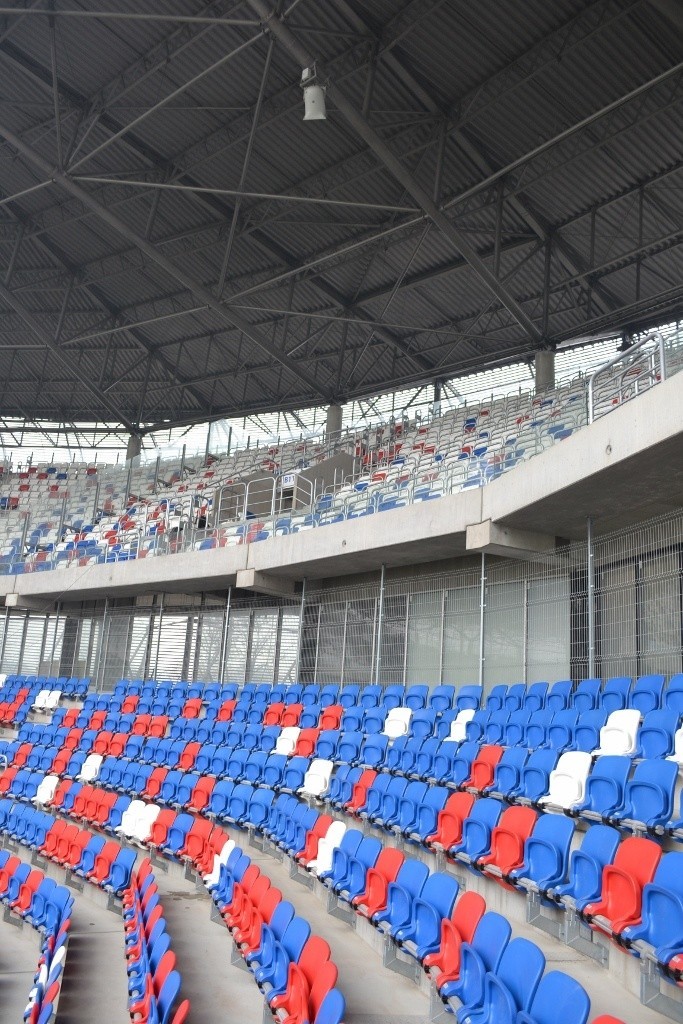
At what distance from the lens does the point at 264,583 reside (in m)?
17.4

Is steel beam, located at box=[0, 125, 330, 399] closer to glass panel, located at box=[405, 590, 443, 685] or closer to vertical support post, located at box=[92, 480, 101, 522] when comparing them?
vertical support post, located at box=[92, 480, 101, 522]

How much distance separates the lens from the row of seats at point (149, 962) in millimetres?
5414

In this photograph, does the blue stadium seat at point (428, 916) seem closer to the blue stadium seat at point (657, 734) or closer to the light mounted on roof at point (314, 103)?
the blue stadium seat at point (657, 734)

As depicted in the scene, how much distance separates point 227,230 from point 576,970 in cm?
2224

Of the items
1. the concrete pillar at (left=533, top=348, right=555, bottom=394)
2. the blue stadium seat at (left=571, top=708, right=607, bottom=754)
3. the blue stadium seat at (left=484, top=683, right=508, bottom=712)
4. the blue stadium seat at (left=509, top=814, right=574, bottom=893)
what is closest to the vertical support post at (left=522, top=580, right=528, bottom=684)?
the blue stadium seat at (left=484, top=683, right=508, bottom=712)

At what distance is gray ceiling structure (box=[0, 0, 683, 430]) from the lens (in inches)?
667

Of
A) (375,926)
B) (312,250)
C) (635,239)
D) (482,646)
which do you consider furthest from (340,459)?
(375,926)

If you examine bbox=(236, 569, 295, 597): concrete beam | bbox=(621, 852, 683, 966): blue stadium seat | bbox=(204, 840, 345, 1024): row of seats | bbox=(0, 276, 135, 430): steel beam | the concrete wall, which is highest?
bbox=(0, 276, 135, 430): steel beam

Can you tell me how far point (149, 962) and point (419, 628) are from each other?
29.4 ft

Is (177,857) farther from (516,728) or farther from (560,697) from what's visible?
(560,697)

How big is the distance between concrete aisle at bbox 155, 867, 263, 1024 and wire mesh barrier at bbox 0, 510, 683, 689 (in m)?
5.41

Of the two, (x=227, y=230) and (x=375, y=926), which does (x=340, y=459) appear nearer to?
(x=227, y=230)

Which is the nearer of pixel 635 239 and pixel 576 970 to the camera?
pixel 576 970

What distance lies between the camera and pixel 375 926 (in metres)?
6.69
